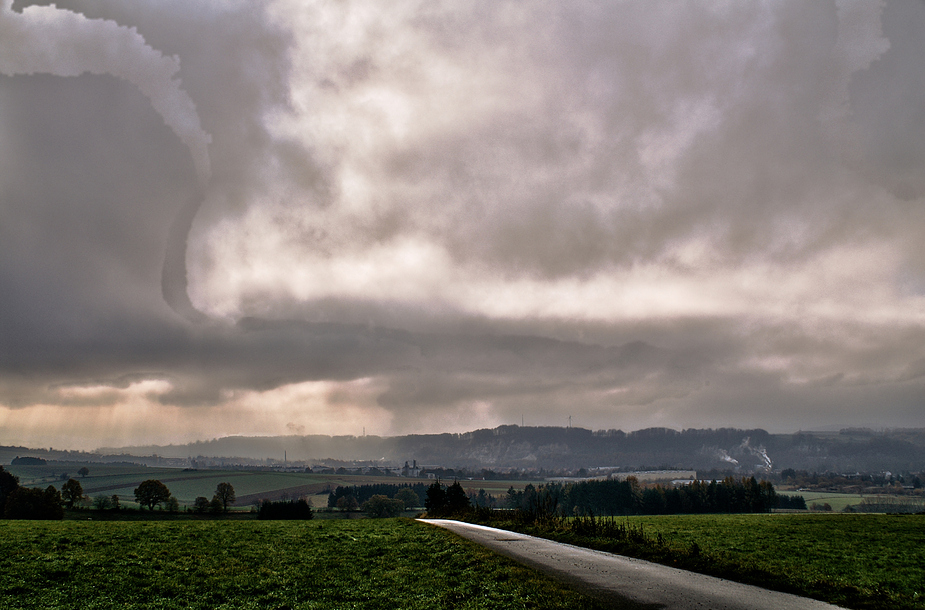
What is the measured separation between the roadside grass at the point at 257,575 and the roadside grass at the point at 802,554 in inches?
299

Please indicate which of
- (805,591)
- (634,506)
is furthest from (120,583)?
(634,506)

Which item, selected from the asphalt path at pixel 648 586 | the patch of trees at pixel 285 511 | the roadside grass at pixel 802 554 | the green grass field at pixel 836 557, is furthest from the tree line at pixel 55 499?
the asphalt path at pixel 648 586

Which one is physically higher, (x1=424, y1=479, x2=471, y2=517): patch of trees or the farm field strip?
the farm field strip

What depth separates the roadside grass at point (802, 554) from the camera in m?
19.4

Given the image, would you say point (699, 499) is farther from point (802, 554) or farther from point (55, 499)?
point (55, 499)

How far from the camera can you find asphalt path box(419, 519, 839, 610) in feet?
56.2

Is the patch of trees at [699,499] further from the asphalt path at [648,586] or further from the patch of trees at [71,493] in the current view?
the asphalt path at [648,586]

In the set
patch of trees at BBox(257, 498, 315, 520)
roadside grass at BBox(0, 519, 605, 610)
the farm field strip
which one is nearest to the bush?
patch of trees at BBox(257, 498, 315, 520)

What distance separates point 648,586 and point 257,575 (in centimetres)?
1596

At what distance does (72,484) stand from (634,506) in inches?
6092

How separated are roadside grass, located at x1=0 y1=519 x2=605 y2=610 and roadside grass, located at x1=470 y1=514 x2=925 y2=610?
24.9 feet

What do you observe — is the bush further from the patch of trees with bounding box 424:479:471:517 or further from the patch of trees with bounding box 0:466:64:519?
the patch of trees with bounding box 424:479:471:517

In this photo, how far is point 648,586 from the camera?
19.7 metres

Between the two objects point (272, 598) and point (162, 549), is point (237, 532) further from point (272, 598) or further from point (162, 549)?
point (272, 598)
